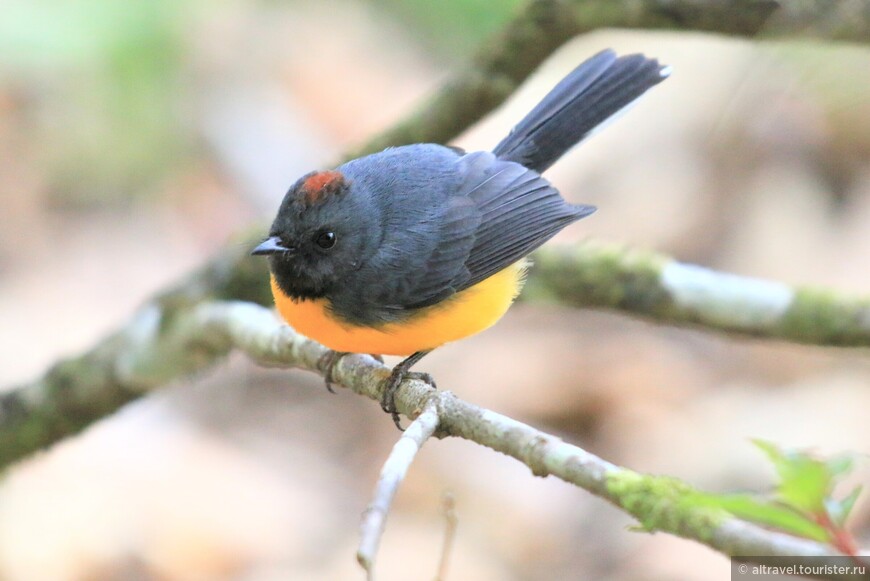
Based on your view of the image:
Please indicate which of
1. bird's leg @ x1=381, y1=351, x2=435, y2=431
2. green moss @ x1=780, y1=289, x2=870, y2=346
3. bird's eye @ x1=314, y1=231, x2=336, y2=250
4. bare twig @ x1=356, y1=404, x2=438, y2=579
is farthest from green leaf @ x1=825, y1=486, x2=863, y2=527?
bird's eye @ x1=314, y1=231, x2=336, y2=250

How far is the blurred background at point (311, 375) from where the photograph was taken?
504cm

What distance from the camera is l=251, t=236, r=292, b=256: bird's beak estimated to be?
2.87 m

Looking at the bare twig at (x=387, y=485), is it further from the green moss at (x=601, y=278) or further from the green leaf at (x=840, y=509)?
the green moss at (x=601, y=278)

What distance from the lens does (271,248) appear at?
2896 mm

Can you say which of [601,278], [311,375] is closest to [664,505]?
[601,278]

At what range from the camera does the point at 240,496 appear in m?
5.41

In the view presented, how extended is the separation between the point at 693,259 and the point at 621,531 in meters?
2.26

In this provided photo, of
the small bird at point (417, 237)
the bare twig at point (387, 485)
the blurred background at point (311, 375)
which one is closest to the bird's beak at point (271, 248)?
the small bird at point (417, 237)

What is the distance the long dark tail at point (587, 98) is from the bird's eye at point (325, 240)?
92cm

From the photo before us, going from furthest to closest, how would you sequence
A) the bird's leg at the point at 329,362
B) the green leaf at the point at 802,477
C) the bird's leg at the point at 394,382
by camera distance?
1. the bird's leg at the point at 329,362
2. the bird's leg at the point at 394,382
3. the green leaf at the point at 802,477

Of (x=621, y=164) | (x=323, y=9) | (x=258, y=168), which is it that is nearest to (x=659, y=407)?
(x=621, y=164)

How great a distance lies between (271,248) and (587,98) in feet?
4.66

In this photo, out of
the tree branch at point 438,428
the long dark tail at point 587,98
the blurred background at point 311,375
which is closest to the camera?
the tree branch at point 438,428

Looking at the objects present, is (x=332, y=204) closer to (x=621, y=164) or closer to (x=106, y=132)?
(x=621, y=164)
